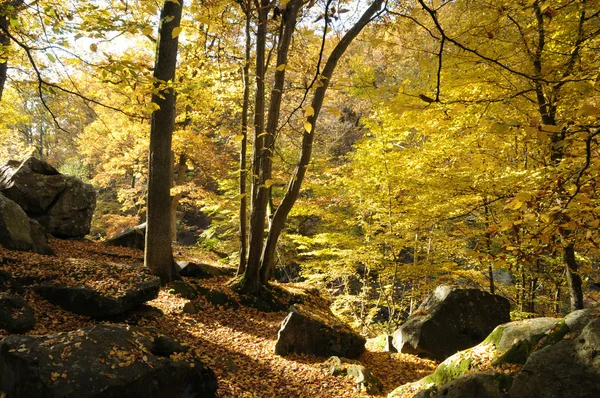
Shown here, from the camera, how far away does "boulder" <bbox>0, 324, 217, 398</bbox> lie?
290 cm

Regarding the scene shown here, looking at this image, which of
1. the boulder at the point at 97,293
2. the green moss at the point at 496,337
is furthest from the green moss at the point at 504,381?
the boulder at the point at 97,293

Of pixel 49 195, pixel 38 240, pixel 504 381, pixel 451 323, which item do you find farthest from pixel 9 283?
pixel 451 323

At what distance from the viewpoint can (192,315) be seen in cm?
630

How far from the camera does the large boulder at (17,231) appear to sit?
633 cm

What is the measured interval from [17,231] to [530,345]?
7.85m

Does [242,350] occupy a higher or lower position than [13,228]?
lower

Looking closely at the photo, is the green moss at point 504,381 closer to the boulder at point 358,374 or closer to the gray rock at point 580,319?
the gray rock at point 580,319

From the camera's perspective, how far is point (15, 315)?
393 centimetres

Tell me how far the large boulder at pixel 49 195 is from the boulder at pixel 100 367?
6753mm

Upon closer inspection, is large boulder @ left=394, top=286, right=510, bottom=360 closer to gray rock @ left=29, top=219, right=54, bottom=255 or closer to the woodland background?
the woodland background

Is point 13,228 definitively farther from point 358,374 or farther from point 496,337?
point 496,337

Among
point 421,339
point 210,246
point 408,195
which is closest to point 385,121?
→ point 408,195

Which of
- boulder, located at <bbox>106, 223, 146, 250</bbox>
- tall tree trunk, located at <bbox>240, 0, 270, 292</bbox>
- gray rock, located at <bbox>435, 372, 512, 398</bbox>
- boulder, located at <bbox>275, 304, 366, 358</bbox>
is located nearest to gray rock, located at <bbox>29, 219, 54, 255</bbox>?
boulder, located at <bbox>106, 223, 146, 250</bbox>

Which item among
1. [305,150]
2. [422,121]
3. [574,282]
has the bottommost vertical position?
[574,282]
